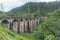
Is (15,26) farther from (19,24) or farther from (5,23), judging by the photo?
(5,23)

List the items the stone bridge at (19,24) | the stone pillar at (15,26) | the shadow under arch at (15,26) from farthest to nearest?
the stone pillar at (15,26)
the shadow under arch at (15,26)
the stone bridge at (19,24)

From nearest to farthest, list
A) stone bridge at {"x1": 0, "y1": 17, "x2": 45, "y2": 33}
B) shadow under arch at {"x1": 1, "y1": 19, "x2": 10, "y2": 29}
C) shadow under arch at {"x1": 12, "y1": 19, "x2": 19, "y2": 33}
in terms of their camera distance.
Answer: shadow under arch at {"x1": 1, "y1": 19, "x2": 10, "y2": 29}
stone bridge at {"x1": 0, "y1": 17, "x2": 45, "y2": 33}
shadow under arch at {"x1": 12, "y1": 19, "x2": 19, "y2": 33}

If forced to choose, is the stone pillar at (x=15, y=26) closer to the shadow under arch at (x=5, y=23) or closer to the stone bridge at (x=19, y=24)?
the stone bridge at (x=19, y=24)

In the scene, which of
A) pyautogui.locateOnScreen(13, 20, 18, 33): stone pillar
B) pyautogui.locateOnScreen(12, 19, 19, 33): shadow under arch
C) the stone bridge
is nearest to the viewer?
the stone bridge

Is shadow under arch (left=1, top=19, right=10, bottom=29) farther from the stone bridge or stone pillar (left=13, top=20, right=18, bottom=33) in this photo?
stone pillar (left=13, top=20, right=18, bottom=33)

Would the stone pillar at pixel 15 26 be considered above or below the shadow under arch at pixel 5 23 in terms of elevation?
below

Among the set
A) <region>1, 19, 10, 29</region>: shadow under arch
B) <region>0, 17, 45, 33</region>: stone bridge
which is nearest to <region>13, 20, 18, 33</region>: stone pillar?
<region>0, 17, 45, 33</region>: stone bridge

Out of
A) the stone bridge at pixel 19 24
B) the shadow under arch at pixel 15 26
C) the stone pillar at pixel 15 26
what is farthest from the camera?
the stone pillar at pixel 15 26

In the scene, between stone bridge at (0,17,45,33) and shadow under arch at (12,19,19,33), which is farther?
shadow under arch at (12,19,19,33)

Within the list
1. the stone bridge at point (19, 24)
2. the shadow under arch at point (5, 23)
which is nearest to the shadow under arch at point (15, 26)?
the stone bridge at point (19, 24)

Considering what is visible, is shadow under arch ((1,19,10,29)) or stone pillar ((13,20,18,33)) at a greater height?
shadow under arch ((1,19,10,29))
